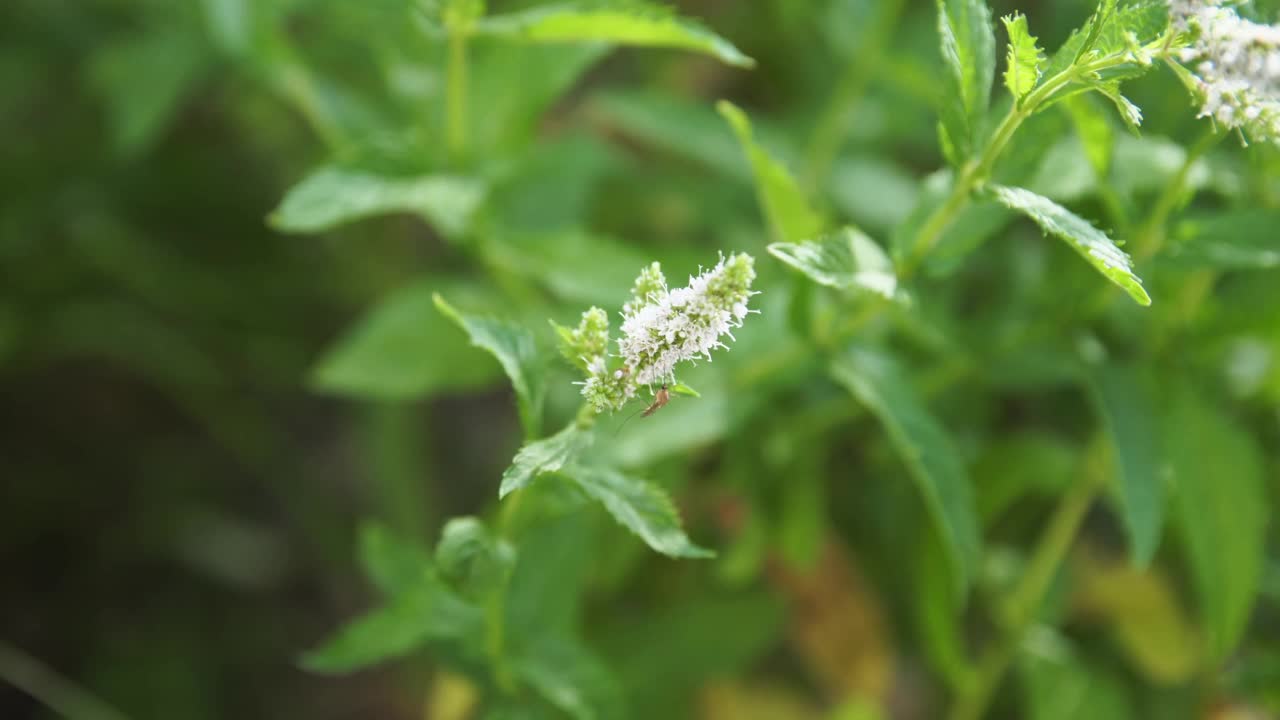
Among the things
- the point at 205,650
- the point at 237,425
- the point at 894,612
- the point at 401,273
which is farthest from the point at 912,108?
the point at 205,650

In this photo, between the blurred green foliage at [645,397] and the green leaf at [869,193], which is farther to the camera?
the green leaf at [869,193]

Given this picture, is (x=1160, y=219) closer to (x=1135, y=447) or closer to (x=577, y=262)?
(x=1135, y=447)

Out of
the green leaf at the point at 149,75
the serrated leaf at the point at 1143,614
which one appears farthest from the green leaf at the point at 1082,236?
the green leaf at the point at 149,75

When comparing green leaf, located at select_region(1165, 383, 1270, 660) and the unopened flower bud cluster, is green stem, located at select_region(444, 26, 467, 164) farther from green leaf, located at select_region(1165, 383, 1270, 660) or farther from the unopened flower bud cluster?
green leaf, located at select_region(1165, 383, 1270, 660)

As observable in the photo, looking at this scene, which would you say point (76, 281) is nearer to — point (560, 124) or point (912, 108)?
point (560, 124)

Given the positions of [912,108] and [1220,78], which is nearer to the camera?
[1220,78]

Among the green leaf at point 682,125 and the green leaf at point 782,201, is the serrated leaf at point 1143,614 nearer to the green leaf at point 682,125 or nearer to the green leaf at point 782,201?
the green leaf at point 682,125
